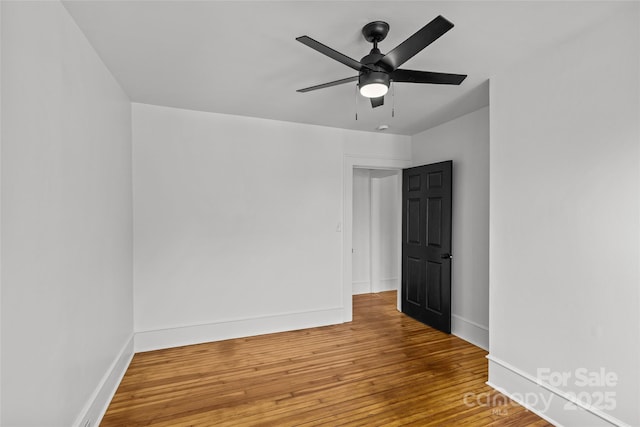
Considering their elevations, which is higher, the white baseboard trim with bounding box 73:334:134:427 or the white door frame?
the white door frame

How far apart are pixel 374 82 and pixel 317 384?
2388 millimetres

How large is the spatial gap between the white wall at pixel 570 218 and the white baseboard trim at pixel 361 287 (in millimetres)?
3243

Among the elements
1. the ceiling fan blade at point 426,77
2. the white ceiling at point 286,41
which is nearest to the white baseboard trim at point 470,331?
the white ceiling at point 286,41

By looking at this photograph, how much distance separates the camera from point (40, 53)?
1.53m

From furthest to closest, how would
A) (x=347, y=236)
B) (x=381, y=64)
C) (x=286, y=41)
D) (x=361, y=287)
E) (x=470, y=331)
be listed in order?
(x=361, y=287)
(x=347, y=236)
(x=470, y=331)
(x=286, y=41)
(x=381, y=64)

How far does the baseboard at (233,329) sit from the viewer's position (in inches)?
133

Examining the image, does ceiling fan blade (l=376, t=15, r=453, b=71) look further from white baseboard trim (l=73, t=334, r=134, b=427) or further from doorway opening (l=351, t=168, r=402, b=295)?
doorway opening (l=351, t=168, r=402, b=295)

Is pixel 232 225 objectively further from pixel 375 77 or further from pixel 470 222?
pixel 470 222

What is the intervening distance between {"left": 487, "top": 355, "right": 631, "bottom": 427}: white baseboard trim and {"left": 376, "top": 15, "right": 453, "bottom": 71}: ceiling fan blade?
238 cm

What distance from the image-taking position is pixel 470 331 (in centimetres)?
361

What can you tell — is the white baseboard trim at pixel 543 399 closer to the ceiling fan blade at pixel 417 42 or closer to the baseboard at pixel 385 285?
the ceiling fan blade at pixel 417 42

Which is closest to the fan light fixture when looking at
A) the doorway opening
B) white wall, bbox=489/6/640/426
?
white wall, bbox=489/6/640/426

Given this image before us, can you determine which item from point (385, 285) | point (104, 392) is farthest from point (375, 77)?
point (385, 285)

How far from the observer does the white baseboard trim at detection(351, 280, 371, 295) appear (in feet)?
19.1
